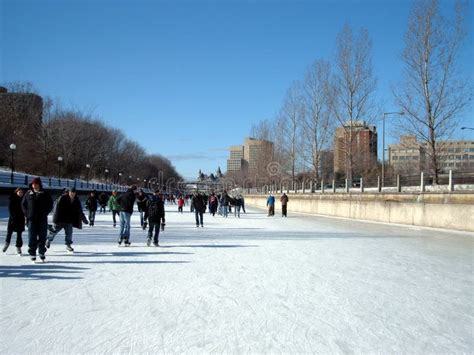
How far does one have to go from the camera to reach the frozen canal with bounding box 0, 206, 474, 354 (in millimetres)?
4496

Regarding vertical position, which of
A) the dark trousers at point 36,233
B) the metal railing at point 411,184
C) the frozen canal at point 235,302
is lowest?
the frozen canal at point 235,302

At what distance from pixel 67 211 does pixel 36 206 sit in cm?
193

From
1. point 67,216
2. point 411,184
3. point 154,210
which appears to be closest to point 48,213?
point 67,216

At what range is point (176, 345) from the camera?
4363 mm

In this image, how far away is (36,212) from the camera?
887 cm

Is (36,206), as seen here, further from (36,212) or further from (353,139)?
(353,139)

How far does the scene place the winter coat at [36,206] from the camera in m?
8.81

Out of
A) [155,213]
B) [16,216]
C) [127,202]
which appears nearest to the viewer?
[16,216]

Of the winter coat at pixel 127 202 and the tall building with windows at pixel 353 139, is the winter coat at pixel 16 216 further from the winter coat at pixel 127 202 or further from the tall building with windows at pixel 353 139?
the tall building with windows at pixel 353 139

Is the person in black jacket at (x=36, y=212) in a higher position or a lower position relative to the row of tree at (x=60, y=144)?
lower

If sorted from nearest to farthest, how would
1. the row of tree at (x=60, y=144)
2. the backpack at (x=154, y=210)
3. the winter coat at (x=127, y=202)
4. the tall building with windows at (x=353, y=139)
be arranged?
the winter coat at (x=127, y=202)
the backpack at (x=154, y=210)
the tall building with windows at (x=353, y=139)
the row of tree at (x=60, y=144)

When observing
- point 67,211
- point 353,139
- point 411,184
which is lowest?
point 67,211

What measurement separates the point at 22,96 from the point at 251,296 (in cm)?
6063

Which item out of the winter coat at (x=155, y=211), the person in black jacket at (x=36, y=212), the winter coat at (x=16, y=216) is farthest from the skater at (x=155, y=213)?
the person in black jacket at (x=36, y=212)
